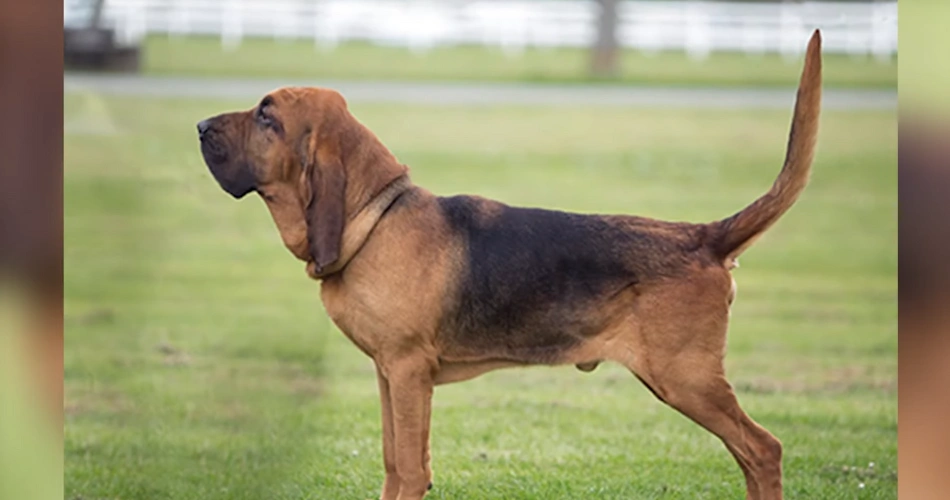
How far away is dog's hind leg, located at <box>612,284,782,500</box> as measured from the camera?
462 cm

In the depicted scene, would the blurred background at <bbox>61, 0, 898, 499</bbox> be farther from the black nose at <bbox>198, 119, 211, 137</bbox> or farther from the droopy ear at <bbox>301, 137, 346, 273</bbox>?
the droopy ear at <bbox>301, 137, 346, 273</bbox>

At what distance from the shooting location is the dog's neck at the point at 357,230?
4.75 metres

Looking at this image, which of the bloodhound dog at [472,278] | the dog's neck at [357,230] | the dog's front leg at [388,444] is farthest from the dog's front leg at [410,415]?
the dog's neck at [357,230]

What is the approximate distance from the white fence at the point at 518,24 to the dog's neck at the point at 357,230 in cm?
2085

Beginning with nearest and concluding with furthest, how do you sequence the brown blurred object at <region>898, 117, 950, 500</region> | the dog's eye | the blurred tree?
the brown blurred object at <region>898, 117, 950, 500</region> < the dog's eye < the blurred tree

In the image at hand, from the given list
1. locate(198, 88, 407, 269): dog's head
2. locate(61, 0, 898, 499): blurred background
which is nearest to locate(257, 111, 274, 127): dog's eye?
locate(198, 88, 407, 269): dog's head

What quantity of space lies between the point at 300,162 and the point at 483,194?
32.1ft

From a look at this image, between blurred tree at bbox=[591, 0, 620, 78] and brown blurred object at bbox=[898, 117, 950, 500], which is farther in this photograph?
blurred tree at bbox=[591, 0, 620, 78]

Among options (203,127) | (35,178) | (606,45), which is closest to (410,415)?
(203,127)

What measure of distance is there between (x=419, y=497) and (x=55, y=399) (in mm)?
2108

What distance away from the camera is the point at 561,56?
26.2 metres

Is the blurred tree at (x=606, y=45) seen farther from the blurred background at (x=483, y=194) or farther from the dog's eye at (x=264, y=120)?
the dog's eye at (x=264, y=120)

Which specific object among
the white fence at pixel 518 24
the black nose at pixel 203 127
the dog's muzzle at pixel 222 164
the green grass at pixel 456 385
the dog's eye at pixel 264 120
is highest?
the white fence at pixel 518 24

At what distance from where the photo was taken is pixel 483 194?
14516 millimetres
